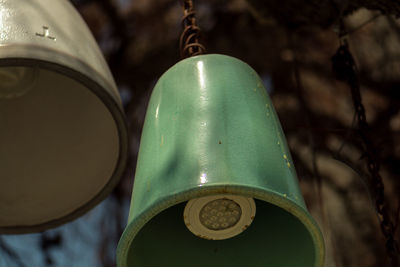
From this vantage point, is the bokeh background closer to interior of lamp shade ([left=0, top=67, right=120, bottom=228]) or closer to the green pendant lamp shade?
interior of lamp shade ([left=0, top=67, right=120, bottom=228])

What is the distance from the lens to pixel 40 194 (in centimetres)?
133

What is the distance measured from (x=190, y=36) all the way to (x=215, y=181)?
52 cm

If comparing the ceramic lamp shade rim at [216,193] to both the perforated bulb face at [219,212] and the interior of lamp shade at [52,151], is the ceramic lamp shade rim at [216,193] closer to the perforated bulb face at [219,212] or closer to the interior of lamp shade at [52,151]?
the perforated bulb face at [219,212]

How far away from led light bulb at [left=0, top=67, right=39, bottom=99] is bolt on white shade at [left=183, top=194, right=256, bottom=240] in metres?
0.62

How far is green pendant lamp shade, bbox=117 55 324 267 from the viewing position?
842 mm

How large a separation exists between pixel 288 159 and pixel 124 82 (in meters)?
1.91

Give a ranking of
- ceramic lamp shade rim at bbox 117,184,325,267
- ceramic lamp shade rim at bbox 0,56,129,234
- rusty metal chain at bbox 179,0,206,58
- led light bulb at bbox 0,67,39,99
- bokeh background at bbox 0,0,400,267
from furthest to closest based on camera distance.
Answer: bokeh background at bbox 0,0,400,267 < led light bulb at bbox 0,67,39,99 < rusty metal chain at bbox 179,0,206,58 < ceramic lamp shade rim at bbox 0,56,129,234 < ceramic lamp shade rim at bbox 117,184,325,267

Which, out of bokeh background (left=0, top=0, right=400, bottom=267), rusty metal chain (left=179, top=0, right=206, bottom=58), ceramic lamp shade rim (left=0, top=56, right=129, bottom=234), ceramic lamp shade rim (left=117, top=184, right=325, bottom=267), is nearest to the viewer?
ceramic lamp shade rim (left=117, top=184, right=325, bottom=267)

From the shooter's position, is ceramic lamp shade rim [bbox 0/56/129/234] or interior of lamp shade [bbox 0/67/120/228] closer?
ceramic lamp shade rim [bbox 0/56/129/234]

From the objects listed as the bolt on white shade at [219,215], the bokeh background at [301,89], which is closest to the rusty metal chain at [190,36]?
the bolt on white shade at [219,215]

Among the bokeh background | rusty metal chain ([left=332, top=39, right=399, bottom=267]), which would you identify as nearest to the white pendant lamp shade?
the bokeh background

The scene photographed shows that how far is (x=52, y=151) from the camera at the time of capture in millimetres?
1372

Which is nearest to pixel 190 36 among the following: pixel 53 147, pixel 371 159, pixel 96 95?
pixel 96 95

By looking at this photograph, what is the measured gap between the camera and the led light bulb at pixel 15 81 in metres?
1.40
